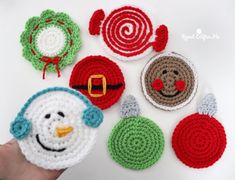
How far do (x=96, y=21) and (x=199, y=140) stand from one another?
43 cm

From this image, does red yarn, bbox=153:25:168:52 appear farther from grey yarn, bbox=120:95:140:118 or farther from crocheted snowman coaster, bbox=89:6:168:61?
grey yarn, bbox=120:95:140:118

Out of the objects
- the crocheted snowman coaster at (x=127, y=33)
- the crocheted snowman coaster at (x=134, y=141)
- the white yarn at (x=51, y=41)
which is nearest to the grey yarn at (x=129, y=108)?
the crocheted snowman coaster at (x=134, y=141)

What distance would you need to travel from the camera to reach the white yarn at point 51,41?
1.12 metres

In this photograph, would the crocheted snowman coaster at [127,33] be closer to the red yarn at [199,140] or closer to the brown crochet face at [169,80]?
the brown crochet face at [169,80]

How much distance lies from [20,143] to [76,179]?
0.86ft

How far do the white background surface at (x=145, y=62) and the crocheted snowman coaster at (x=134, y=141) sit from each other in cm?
3

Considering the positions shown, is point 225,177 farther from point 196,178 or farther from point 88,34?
point 88,34

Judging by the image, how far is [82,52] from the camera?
1.13 metres

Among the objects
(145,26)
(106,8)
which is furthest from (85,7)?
(145,26)

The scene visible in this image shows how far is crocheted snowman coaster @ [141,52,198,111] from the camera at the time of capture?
3.64ft

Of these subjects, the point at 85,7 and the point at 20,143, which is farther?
the point at 85,7

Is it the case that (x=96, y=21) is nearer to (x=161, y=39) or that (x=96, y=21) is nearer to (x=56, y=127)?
(x=161, y=39)

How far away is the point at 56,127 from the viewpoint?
2.95 ft

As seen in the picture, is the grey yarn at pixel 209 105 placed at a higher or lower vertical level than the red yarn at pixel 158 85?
lower
